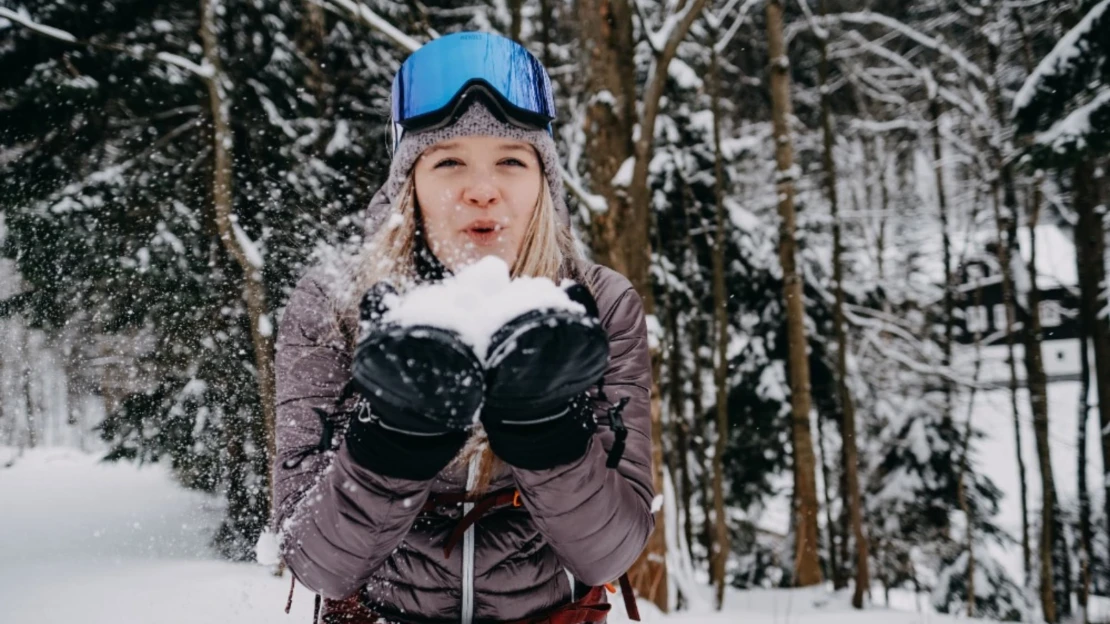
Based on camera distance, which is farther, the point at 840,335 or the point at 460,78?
the point at 840,335

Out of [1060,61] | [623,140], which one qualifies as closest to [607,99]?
[623,140]

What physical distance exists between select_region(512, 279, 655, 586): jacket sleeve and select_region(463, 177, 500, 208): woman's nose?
1.00 ft

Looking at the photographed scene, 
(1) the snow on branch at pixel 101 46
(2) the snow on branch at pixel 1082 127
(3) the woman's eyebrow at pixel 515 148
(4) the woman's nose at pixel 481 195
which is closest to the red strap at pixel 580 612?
(4) the woman's nose at pixel 481 195

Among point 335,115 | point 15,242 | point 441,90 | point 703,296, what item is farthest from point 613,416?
point 703,296

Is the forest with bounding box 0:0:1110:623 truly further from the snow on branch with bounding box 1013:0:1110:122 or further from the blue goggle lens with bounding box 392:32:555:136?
the blue goggle lens with bounding box 392:32:555:136

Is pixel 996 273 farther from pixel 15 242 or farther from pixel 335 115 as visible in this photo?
pixel 15 242

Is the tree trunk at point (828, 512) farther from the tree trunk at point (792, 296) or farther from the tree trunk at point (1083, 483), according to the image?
the tree trunk at point (1083, 483)

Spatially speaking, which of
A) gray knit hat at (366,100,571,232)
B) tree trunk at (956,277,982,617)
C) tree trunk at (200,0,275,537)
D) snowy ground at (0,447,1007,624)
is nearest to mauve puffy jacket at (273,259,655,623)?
gray knit hat at (366,100,571,232)

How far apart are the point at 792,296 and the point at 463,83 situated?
8.56m

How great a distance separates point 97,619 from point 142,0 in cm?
531

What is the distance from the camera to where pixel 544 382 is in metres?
0.85

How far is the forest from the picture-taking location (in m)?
3.38

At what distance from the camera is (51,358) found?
128 inches

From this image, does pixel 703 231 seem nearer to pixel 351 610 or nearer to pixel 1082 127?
pixel 1082 127
